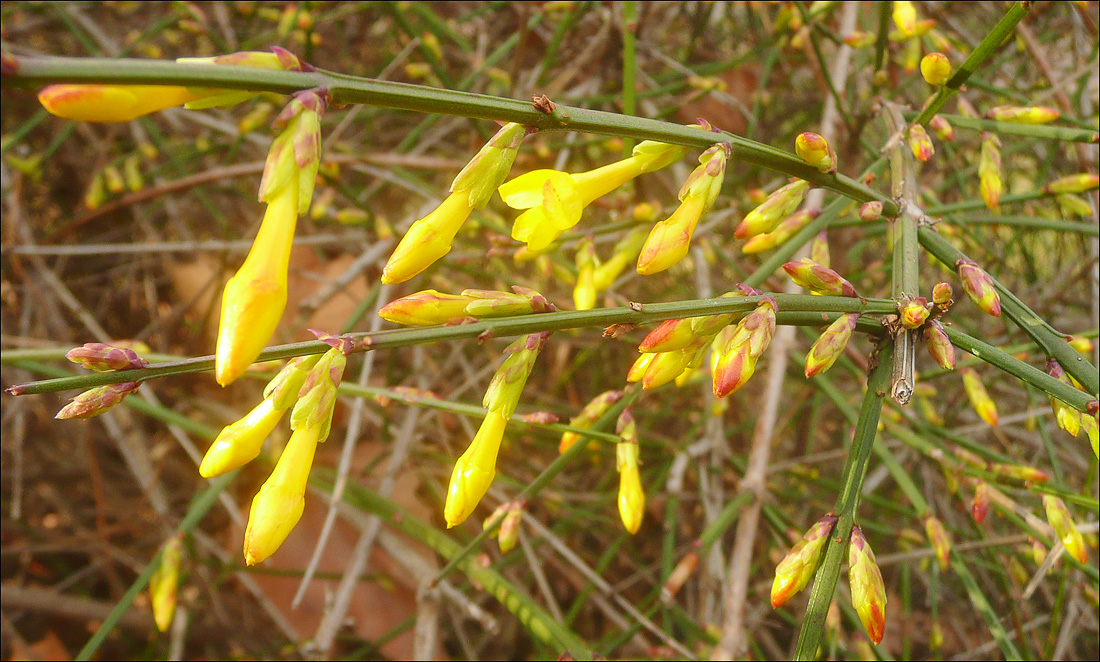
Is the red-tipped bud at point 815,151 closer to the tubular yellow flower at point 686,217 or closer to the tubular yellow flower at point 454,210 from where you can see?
the tubular yellow flower at point 686,217

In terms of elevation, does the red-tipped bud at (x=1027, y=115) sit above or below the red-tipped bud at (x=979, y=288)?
above

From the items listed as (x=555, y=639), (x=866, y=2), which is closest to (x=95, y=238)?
(x=555, y=639)

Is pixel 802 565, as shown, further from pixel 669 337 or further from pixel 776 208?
pixel 776 208

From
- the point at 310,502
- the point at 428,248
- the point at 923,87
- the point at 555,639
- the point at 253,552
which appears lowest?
the point at 310,502

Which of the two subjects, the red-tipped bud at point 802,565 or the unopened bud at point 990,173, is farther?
the unopened bud at point 990,173

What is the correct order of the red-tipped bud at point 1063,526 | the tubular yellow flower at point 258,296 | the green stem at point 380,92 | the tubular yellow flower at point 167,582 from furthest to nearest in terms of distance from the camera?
the tubular yellow flower at point 167,582, the red-tipped bud at point 1063,526, the tubular yellow flower at point 258,296, the green stem at point 380,92

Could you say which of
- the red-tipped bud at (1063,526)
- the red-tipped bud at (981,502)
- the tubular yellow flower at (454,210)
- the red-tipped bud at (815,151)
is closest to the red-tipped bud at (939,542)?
the red-tipped bud at (981,502)

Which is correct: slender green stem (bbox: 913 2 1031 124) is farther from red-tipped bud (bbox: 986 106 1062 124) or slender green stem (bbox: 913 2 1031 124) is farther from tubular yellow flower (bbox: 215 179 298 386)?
tubular yellow flower (bbox: 215 179 298 386)

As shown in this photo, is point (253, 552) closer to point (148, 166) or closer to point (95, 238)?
point (95, 238)
